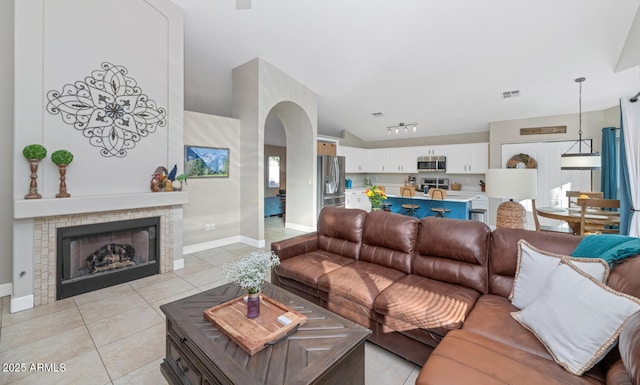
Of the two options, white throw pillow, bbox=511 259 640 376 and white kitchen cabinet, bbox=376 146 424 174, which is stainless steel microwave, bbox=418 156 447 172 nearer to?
white kitchen cabinet, bbox=376 146 424 174

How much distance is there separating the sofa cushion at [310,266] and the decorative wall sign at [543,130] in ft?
18.5

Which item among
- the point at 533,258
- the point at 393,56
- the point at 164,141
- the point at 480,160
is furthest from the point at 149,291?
the point at 480,160

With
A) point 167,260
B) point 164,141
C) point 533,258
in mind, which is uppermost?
point 164,141

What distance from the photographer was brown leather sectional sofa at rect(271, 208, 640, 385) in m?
1.15

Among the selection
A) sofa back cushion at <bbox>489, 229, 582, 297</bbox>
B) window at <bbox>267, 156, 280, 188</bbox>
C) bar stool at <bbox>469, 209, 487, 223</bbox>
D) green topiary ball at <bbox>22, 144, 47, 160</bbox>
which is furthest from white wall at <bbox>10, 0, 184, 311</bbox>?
bar stool at <bbox>469, 209, 487, 223</bbox>

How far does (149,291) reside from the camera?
9.62ft

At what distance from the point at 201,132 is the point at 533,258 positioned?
4544 millimetres

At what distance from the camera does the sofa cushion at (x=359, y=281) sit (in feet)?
6.48

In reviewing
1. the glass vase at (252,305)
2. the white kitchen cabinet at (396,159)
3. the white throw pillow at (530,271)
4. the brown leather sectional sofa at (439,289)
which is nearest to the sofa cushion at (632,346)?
the brown leather sectional sofa at (439,289)

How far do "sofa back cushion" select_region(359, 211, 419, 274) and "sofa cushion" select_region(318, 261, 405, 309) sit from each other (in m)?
0.09

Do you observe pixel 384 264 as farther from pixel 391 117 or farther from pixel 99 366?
pixel 391 117

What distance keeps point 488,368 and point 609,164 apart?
18.7 feet

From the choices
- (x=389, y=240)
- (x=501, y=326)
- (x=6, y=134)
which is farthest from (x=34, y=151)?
(x=501, y=326)

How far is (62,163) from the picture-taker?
8.57 ft
